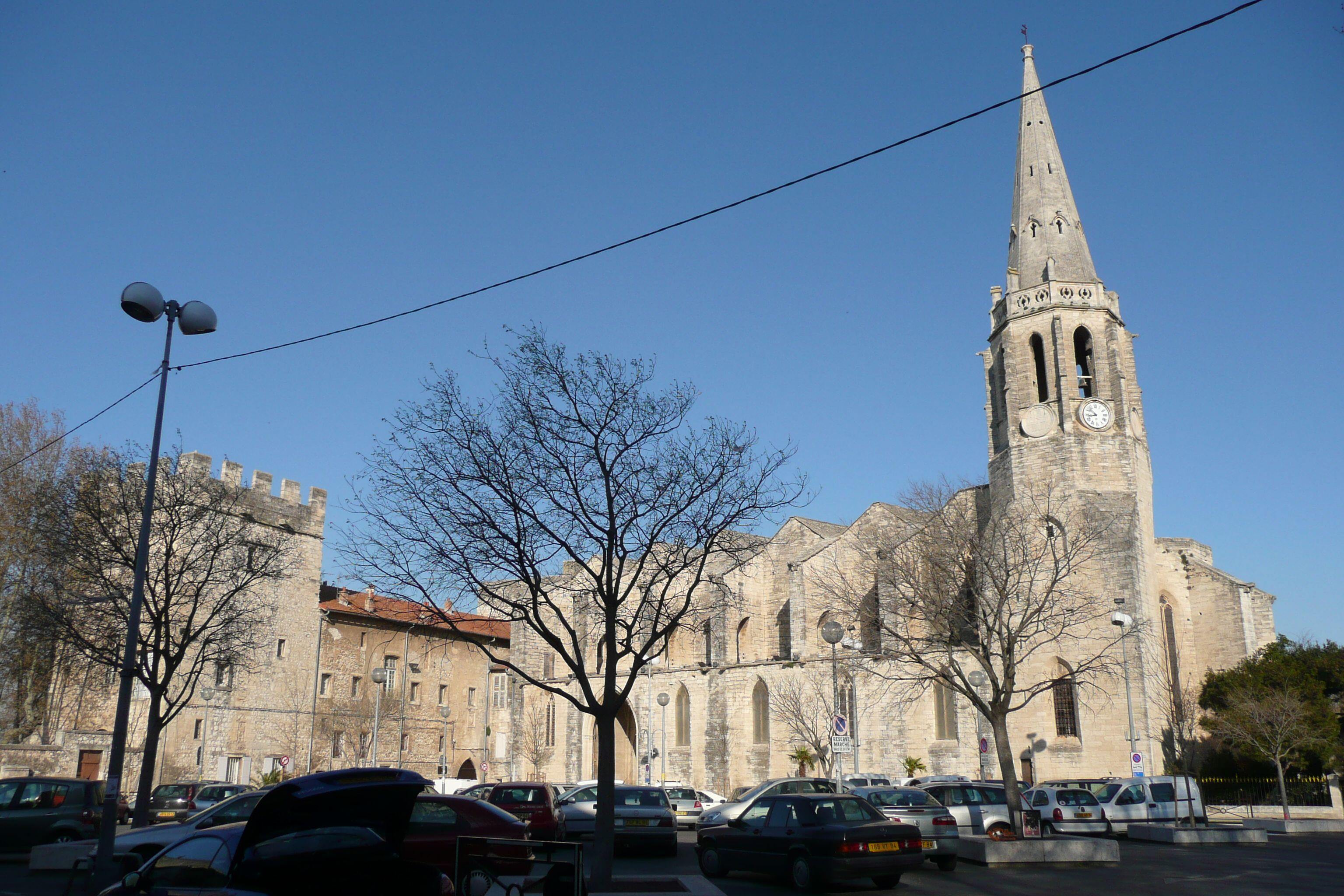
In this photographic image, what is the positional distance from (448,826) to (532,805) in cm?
576

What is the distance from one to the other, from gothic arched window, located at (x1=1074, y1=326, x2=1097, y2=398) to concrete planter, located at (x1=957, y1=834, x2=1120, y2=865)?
91.6ft

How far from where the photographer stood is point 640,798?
20547 millimetres

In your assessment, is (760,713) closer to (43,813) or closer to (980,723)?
(980,723)

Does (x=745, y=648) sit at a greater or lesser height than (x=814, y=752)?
greater

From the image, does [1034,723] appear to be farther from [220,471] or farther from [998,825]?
[220,471]

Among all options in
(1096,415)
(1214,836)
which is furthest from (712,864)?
(1096,415)

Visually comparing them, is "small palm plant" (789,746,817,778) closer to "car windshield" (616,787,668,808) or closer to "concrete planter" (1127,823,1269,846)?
"concrete planter" (1127,823,1269,846)

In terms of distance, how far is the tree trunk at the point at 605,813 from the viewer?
41.3ft

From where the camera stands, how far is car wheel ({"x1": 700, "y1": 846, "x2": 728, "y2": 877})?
1593 centimetres

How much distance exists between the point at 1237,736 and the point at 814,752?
1739cm

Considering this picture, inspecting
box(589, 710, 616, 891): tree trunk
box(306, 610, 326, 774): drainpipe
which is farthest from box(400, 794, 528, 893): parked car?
box(306, 610, 326, 774): drainpipe

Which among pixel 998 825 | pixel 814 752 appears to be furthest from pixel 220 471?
pixel 998 825

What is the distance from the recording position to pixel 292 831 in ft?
22.9

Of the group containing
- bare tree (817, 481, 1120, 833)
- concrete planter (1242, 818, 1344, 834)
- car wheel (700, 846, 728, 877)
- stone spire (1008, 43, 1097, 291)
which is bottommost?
concrete planter (1242, 818, 1344, 834)
